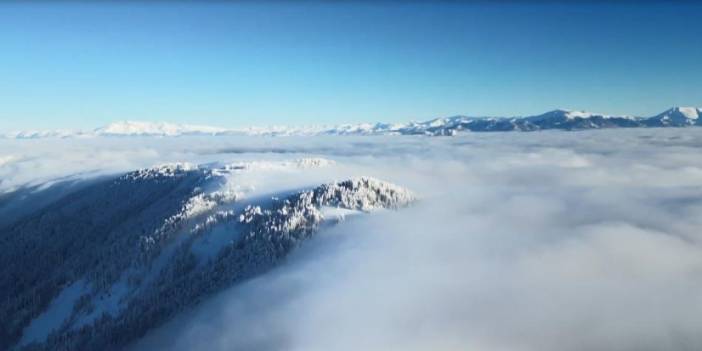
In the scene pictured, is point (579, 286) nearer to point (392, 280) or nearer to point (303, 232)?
point (392, 280)

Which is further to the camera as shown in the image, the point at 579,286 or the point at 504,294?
the point at 579,286

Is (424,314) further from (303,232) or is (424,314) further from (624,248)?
(624,248)

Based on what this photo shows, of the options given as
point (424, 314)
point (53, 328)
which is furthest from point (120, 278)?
point (424, 314)

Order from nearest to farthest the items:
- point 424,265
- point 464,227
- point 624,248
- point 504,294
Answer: point 504,294 → point 424,265 → point 624,248 → point 464,227

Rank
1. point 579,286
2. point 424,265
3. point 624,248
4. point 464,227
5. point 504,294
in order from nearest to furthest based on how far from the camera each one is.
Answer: point 504,294
point 579,286
point 424,265
point 624,248
point 464,227

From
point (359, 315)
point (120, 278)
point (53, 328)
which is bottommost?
point (53, 328)

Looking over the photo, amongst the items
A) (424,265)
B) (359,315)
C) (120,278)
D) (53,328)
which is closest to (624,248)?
(424,265)

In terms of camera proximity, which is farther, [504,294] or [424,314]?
[504,294]

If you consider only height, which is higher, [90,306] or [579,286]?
[579,286]

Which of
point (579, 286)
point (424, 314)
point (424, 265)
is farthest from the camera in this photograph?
point (424, 265)
